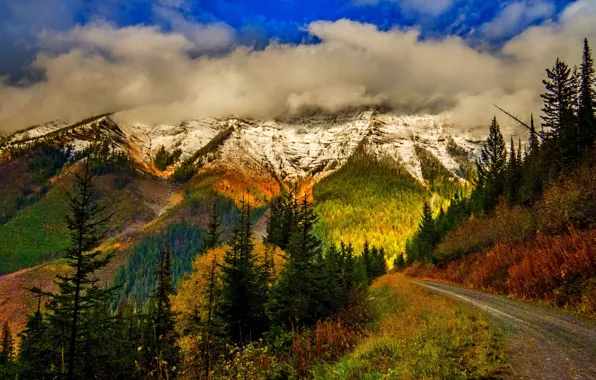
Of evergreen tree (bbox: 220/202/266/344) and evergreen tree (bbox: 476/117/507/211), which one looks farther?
evergreen tree (bbox: 476/117/507/211)

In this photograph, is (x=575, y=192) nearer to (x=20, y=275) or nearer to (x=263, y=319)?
(x=263, y=319)

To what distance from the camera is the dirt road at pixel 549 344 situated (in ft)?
22.1

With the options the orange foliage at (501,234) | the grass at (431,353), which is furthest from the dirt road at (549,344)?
the orange foliage at (501,234)

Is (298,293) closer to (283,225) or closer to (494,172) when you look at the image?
(283,225)

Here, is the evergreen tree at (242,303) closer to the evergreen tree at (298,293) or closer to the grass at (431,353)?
the evergreen tree at (298,293)

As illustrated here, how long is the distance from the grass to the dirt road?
39cm

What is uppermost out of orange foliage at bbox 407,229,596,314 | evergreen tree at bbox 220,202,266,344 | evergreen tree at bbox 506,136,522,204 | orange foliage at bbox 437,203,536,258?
evergreen tree at bbox 506,136,522,204

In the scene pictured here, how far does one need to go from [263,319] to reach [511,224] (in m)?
20.6

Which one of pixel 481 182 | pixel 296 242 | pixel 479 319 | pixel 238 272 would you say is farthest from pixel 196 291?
pixel 481 182

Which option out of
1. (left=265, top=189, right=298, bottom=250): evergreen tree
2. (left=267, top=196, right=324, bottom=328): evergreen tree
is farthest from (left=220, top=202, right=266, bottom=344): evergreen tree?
(left=265, top=189, right=298, bottom=250): evergreen tree

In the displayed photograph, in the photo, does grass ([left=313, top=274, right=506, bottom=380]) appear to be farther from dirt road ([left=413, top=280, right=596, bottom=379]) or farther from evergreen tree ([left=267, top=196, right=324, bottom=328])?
evergreen tree ([left=267, top=196, right=324, bottom=328])

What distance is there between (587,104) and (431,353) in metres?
46.1

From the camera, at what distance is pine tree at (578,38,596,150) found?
38.6 meters

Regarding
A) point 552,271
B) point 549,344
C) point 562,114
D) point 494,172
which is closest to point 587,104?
point 562,114
